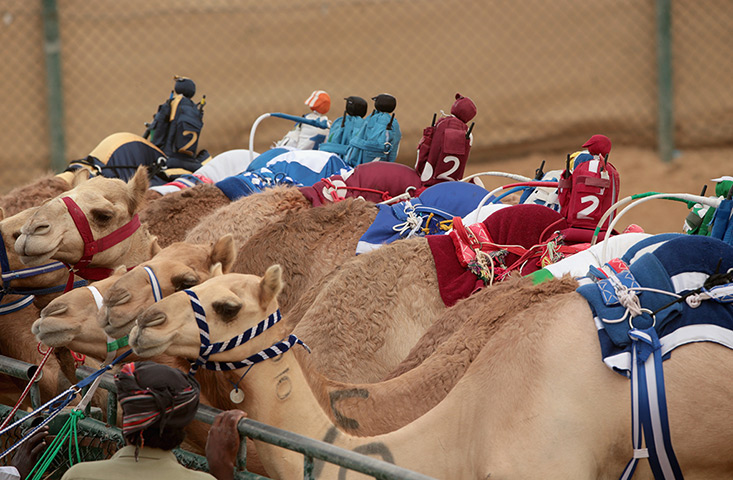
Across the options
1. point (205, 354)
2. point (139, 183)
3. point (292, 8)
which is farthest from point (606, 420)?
point (292, 8)

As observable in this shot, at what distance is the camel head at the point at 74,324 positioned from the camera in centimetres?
230

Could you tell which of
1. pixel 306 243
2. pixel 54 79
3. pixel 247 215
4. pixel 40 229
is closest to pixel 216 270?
pixel 40 229

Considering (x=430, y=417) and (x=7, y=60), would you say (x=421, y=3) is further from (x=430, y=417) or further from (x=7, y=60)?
(x=430, y=417)

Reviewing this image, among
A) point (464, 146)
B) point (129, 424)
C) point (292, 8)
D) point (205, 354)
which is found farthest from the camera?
point (292, 8)

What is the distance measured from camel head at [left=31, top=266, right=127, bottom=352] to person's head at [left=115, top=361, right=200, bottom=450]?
0.46m

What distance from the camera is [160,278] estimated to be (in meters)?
2.43

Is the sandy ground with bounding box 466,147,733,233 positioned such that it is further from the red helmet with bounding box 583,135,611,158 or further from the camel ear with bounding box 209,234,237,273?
the camel ear with bounding box 209,234,237,273

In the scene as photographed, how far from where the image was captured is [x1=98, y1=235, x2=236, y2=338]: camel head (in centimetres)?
229

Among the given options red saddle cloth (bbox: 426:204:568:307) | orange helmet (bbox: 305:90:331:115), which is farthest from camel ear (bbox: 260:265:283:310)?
orange helmet (bbox: 305:90:331:115)

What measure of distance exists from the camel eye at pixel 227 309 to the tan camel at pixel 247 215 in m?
2.00

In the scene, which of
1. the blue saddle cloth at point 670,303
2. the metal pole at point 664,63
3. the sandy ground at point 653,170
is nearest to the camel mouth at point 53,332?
the blue saddle cloth at point 670,303

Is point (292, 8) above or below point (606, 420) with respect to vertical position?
above

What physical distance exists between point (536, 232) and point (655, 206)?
20.4 ft

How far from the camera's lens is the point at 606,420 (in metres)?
2.18
